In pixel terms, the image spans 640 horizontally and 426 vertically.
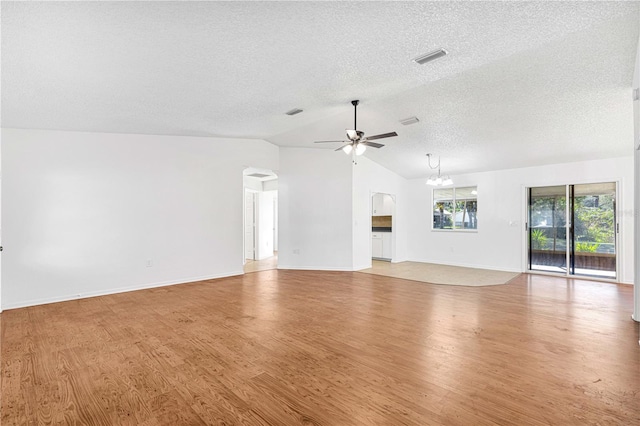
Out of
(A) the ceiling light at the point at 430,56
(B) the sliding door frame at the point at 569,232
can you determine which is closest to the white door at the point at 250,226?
(A) the ceiling light at the point at 430,56

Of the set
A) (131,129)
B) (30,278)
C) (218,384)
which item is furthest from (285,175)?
(218,384)

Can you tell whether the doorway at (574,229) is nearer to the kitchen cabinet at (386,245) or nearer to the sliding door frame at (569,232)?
the sliding door frame at (569,232)

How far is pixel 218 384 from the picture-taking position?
227 centimetres

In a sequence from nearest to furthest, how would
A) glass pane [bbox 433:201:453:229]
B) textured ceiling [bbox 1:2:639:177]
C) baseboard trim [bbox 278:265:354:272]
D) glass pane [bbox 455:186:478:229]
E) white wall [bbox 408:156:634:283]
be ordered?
textured ceiling [bbox 1:2:639:177]
white wall [bbox 408:156:634:283]
baseboard trim [bbox 278:265:354:272]
glass pane [bbox 455:186:478:229]
glass pane [bbox 433:201:453:229]

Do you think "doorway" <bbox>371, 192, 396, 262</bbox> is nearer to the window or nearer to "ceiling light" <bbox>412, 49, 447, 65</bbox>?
the window

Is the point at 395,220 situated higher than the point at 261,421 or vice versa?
the point at 395,220

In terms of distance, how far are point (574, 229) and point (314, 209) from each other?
18.7 feet

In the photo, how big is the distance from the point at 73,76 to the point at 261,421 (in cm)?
372

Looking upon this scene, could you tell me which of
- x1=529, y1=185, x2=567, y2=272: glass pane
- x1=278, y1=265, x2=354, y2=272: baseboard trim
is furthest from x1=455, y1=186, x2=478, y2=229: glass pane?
x1=278, y1=265, x2=354, y2=272: baseboard trim

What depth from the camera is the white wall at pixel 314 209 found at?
729 cm

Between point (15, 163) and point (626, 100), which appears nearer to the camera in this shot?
point (626, 100)

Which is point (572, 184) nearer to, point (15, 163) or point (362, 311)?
point (362, 311)

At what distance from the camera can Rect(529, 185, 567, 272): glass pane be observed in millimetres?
6664

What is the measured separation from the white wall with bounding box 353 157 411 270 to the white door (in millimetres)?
3495
